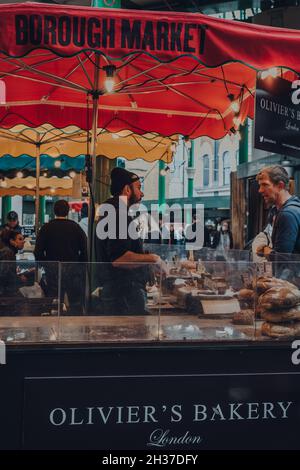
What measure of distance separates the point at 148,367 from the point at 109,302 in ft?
1.49

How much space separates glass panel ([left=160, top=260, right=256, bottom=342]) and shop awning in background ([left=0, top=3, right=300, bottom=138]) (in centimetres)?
120

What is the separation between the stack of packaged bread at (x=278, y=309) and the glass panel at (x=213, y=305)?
0.22 ft

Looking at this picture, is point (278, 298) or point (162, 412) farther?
point (278, 298)

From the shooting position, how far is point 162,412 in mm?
2939

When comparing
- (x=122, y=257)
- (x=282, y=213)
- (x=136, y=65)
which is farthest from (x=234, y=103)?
(x=122, y=257)

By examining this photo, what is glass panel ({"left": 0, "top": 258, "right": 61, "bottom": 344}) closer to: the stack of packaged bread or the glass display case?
the glass display case

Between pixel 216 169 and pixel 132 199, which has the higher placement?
pixel 216 169

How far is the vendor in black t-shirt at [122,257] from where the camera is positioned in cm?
313

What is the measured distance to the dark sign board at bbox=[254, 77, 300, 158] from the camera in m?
4.03

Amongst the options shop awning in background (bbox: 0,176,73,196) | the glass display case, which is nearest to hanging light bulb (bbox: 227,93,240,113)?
the glass display case

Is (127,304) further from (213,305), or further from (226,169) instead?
(226,169)

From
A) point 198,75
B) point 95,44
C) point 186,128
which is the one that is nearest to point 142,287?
point 95,44

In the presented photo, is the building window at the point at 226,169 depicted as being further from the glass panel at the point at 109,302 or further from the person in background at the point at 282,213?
the glass panel at the point at 109,302
